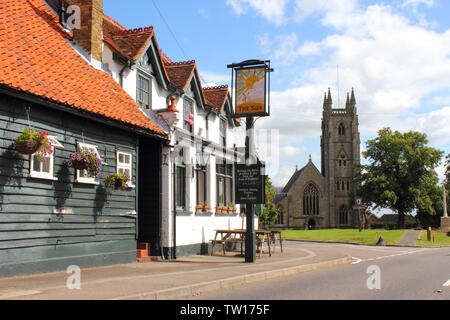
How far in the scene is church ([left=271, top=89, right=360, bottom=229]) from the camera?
97125 mm

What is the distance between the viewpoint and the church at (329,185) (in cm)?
9712

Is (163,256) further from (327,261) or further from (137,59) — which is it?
(137,59)

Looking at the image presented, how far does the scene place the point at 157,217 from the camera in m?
16.5

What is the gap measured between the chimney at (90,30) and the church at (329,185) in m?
83.3

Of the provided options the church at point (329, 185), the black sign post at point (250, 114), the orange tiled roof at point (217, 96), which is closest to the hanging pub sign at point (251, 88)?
the black sign post at point (250, 114)

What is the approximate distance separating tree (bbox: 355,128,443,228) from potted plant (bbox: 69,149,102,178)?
2483 inches

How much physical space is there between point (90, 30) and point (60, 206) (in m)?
6.21

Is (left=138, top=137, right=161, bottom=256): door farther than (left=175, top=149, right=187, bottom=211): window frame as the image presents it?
No

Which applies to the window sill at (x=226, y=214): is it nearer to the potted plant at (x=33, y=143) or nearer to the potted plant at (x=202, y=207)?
the potted plant at (x=202, y=207)

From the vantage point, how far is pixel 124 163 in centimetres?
1499

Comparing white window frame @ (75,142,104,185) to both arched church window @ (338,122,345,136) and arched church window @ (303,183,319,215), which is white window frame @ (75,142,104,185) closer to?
arched church window @ (303,183,319,215)

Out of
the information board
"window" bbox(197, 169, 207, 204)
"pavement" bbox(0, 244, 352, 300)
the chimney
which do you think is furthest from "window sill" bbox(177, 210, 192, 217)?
the chimney

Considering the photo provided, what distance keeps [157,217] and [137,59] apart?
17.6 ft
